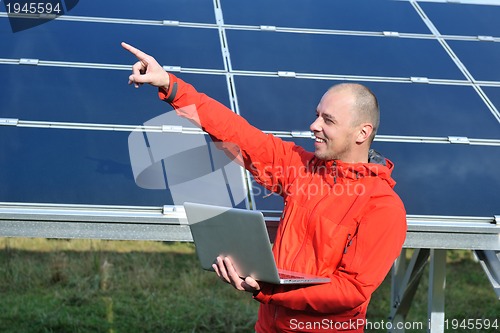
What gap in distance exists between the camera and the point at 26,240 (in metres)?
11.6

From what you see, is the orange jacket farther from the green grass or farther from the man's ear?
the green grass

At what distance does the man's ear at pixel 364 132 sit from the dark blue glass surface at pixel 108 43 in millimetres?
2528

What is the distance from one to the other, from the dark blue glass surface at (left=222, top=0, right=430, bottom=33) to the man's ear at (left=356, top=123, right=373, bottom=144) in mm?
3332

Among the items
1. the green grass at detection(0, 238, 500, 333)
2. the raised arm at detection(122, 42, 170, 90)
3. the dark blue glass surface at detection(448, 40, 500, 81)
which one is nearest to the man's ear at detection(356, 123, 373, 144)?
the raised arm at detection(122, 42, 170, 90)

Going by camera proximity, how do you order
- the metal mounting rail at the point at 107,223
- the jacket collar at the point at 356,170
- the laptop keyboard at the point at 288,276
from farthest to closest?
the metal mounting rail at the point at 107,223, the jacket collar at the point at 356,170, the laptop keyboard at the point at 288,276

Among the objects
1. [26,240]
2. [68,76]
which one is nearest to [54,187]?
[68,76]

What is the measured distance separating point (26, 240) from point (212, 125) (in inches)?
280

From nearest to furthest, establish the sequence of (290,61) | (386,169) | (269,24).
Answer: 1. (386,169)
2. (290,61)
3. (269,24)

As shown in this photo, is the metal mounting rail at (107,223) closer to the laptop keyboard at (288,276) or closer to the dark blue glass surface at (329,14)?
the laptop keyboard at (288,276)

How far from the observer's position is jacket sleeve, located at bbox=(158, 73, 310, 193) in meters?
4.89

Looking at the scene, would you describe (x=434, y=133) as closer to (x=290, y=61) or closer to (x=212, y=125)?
(x=290, y=61)

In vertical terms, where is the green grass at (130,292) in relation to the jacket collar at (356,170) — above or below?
above

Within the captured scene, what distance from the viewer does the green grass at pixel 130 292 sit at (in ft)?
30.2

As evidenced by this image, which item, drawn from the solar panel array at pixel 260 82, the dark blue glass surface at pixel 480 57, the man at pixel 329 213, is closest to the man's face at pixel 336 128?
the man at pixel 329 213
